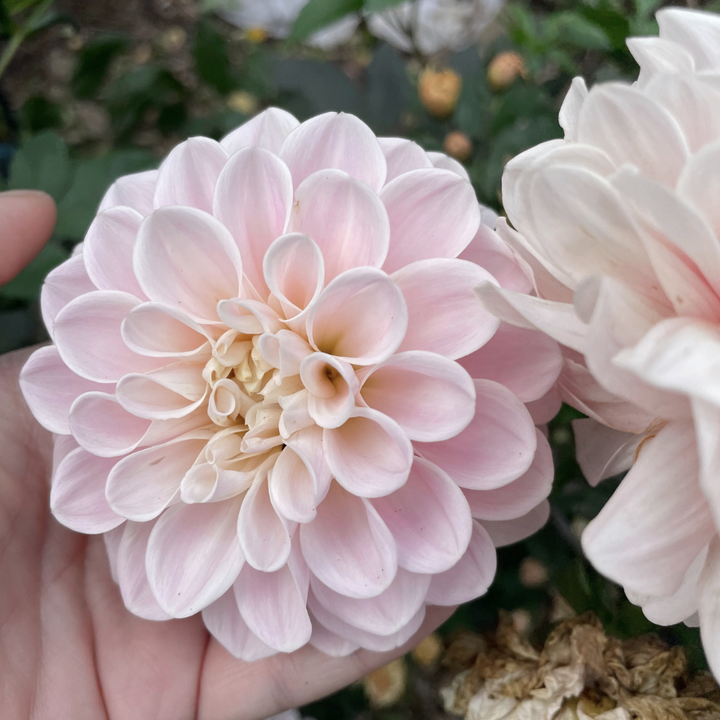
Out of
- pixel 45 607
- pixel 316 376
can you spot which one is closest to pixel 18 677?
pixel 45 607

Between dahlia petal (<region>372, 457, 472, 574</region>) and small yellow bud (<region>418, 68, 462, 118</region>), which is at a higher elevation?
small yellow bud (<region>418, 68, 462, 118</region>)

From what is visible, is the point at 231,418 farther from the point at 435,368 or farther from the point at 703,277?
the point at 703,277

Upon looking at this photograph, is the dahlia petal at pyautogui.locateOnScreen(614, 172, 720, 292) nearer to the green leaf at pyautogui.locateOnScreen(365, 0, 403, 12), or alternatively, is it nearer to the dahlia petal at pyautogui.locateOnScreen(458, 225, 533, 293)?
the dahlia petal at pyautogui.locateOnScreen(458, 225, 533, 293)

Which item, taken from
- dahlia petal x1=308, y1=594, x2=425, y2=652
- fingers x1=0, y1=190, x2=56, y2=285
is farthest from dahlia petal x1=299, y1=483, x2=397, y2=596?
fingers x1=0, y1=190, x2=56, y2=285

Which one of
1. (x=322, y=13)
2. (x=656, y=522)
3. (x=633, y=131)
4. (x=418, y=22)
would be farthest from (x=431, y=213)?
(x=418, y=22)

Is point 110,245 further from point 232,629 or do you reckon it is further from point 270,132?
point 232,629
